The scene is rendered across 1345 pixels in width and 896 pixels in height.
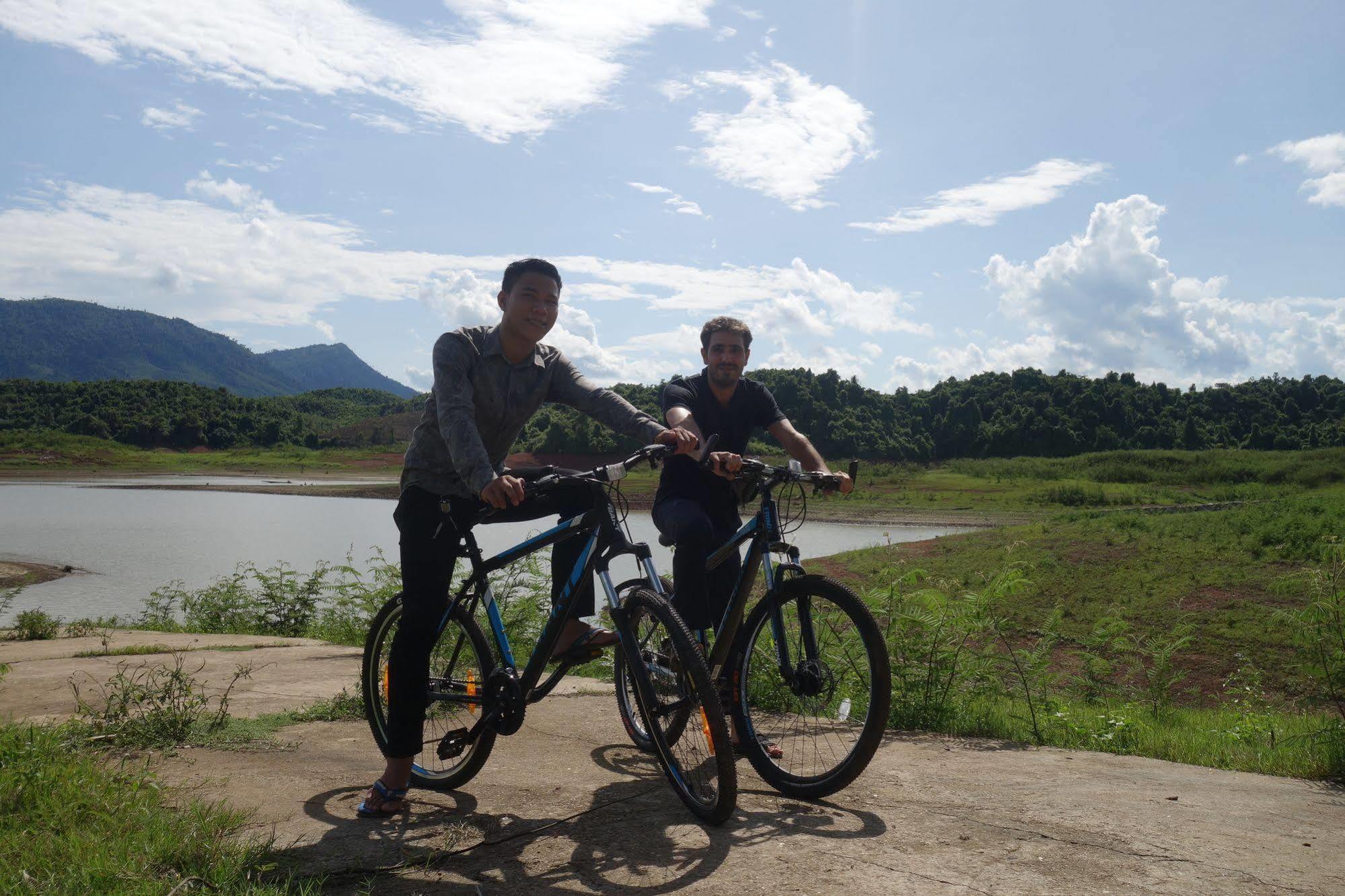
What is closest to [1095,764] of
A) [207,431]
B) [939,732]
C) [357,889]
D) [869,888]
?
[939,732]

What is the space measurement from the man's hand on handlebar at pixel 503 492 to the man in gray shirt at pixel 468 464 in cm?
14

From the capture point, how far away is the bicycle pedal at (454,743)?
12.3ft

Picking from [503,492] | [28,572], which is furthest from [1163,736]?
[28,572]

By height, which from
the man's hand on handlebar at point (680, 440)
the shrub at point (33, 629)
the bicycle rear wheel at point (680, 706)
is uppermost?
the man's hand on handlebar at point (680, 440)

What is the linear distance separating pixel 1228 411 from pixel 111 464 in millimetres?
105645

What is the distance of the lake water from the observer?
65.9ft

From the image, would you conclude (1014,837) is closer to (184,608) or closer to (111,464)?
(184,608)

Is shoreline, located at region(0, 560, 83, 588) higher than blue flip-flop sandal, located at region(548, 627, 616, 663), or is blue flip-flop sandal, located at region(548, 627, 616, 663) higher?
blue flip-flop sandal, located at region(548, 627, 616, 663)

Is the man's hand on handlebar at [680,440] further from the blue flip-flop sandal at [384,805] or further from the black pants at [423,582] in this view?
the blue flip-flop sandal at [384,805]

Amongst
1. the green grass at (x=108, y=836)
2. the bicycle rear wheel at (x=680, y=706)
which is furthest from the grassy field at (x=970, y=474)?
the bicycle rear wheel at (x=680, y=706)

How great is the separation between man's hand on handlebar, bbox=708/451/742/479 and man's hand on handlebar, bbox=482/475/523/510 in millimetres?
891

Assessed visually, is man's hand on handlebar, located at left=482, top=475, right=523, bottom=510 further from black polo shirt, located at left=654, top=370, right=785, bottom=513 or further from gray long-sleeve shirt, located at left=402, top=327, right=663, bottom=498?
black polo shirt, located at left=654, top=370, right=785, bottom=513

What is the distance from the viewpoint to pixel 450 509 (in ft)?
12.2

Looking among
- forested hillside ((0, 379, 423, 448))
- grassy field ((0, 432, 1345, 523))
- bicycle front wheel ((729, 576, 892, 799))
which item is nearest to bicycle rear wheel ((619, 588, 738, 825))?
bicycle front wheel ((729, 576, 892, 799))
